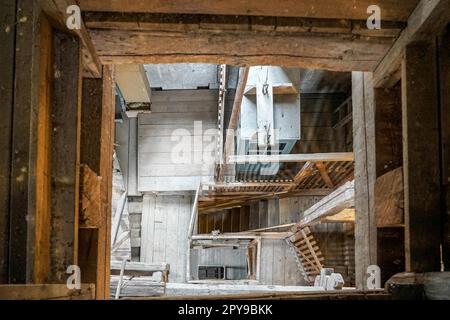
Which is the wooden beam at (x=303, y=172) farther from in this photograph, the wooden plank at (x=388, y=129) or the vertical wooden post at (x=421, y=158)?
the vertical wooden post at (x=421, y=158)

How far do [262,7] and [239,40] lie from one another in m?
0.39

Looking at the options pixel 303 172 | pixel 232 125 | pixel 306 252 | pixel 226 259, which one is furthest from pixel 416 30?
pixel 226 259

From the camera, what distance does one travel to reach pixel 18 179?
3.19 metres

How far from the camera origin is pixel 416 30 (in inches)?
154

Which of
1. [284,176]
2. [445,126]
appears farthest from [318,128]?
[445,126]

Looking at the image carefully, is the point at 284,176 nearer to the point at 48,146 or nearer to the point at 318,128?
the point at 318,128

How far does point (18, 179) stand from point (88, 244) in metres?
1.45

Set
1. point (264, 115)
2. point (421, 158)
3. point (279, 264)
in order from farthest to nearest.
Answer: point (279, 264)
point (264, 115)
point (421, 158)

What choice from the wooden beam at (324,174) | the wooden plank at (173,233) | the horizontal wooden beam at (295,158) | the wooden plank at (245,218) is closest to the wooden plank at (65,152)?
the horizontal wooden beam at (295,158)

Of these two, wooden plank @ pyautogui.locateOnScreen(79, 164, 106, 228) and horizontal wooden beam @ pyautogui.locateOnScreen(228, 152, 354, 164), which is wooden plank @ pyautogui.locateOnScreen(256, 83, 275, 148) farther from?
wooden plank @ pyautogui.locateOnScreen(79, 164, 106, 228)

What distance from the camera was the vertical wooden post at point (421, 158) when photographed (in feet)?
12.9

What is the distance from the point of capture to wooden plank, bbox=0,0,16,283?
3.14 metres

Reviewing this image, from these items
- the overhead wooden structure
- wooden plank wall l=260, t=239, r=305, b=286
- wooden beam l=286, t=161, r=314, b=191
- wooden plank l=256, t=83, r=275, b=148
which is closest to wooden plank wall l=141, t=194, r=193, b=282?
A: the overhead wooden structure

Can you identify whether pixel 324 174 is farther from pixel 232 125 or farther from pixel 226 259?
pixel 226 259
